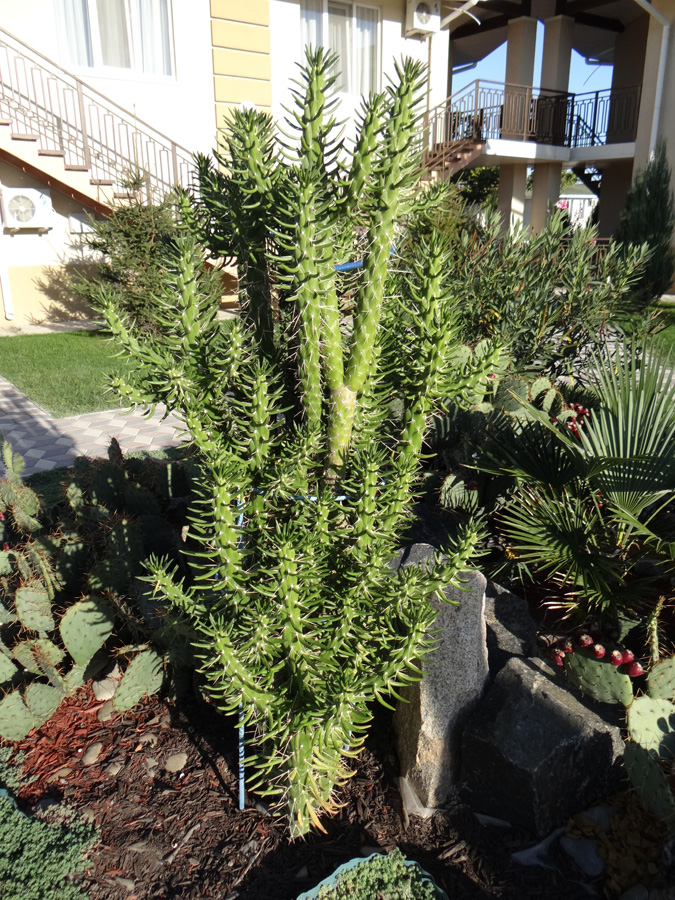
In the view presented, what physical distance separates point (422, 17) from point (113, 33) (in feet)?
20.3

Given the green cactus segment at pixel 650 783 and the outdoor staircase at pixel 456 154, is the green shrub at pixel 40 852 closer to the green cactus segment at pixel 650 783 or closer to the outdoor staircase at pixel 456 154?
the green cactus segment at pixel 650 783

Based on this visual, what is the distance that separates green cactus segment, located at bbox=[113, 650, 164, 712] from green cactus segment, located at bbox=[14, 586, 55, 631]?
423mm

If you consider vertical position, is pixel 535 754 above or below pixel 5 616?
below

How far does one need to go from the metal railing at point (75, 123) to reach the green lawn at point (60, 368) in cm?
261

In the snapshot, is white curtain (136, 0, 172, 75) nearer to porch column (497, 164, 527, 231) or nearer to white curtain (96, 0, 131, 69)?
white curtain (96, 0, 131, 69)

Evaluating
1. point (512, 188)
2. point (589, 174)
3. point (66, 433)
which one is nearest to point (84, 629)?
point (66, 433)

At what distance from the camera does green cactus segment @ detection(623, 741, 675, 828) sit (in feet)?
7.38

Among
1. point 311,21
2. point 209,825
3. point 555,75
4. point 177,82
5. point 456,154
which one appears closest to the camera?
point 209,825

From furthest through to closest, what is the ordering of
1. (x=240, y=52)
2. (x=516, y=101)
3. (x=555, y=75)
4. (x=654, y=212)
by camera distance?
(x=555, y=75) < (x=516, y=101) < (x=654, y=212) < (x=240, y=52)

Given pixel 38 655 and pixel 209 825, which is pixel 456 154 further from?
pixel 209 825

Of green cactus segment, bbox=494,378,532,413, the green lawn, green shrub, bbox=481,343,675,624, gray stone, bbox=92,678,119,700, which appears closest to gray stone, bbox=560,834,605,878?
green shrub, bbox=481,343,675,624

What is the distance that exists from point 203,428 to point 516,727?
1.56m

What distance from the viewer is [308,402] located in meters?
2.10

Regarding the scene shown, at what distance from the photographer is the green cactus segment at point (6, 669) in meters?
2.86
